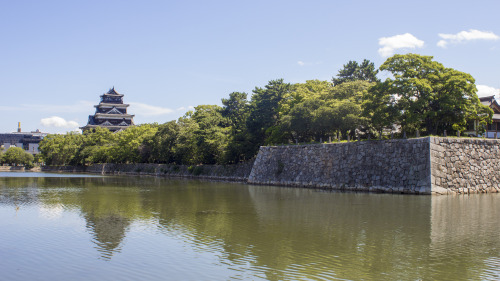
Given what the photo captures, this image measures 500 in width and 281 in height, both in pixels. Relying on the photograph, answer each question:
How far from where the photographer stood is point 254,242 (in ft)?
37.6

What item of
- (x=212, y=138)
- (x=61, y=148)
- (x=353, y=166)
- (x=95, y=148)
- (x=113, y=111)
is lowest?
(x=353, y=166)

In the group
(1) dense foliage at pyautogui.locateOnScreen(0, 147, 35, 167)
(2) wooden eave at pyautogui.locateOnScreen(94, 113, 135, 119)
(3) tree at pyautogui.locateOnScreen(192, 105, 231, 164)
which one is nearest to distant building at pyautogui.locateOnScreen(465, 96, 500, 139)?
(3) tree at pyautogui.locateOnScreen(192, 105, 231, 164)

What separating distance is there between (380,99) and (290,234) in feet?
56.4

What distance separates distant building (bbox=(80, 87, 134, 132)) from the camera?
90.5 meters

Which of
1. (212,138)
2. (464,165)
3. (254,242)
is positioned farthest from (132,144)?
(254,242)

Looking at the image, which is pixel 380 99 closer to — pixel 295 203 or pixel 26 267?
pixel 295 203

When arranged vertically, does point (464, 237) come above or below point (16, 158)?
below

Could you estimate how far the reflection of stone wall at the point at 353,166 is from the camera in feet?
78.5

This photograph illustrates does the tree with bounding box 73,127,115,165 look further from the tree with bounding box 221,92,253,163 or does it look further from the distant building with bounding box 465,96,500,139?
the distant building with bounding box 465,96,500,139

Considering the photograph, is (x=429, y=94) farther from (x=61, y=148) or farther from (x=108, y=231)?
(x=61, y=148)

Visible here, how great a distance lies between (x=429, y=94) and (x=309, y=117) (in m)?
Answer: 10.6

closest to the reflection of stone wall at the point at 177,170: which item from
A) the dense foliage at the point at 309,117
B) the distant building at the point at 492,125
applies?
the dense foliage at the point at 309,117

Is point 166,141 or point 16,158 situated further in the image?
point 16,158

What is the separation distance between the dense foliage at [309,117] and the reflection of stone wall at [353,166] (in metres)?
1.61
